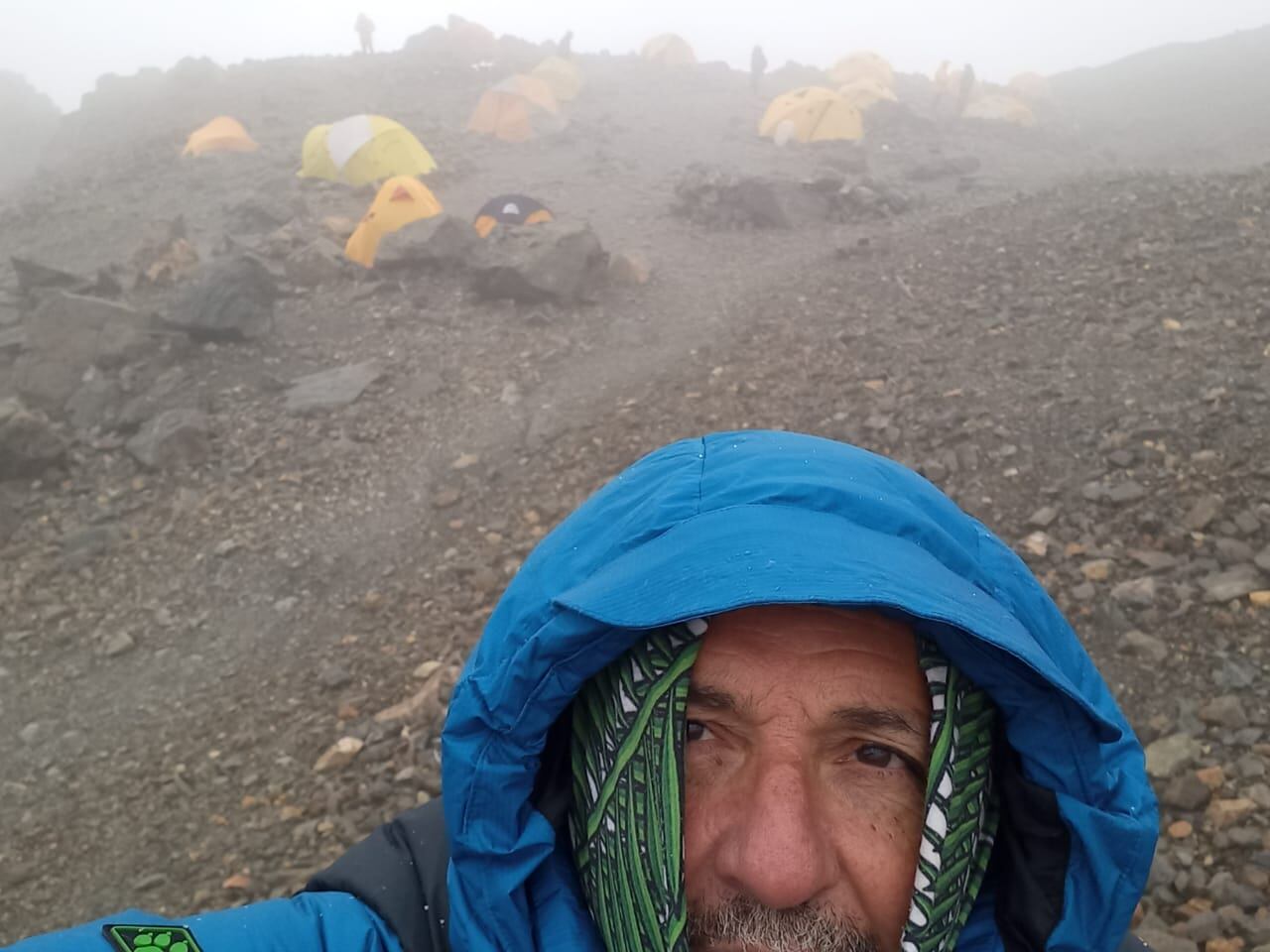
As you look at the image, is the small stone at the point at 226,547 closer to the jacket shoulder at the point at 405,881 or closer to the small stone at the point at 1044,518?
the jacket shoulder at the point at 405,881

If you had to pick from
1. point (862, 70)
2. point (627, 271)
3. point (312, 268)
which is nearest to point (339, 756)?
point (627, 271)

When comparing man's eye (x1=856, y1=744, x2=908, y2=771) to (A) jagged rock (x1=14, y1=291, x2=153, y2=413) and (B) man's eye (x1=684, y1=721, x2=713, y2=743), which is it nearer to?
(B) man's eye (x1=684, y1=721, x2=713, y2=743)

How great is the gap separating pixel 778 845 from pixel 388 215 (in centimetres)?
1241

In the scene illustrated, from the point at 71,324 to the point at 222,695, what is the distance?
19.1 feet

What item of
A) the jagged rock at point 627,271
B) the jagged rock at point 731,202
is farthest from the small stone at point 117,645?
the jagged rock at point 731,202

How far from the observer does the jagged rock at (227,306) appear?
8.73 metres

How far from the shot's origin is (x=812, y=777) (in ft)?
4.70

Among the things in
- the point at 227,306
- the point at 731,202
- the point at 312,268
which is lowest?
the point at 227,306

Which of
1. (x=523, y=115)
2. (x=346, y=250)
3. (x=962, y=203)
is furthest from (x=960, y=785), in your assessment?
(x=523, y=115)

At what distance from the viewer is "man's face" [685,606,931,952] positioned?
1.40 meters

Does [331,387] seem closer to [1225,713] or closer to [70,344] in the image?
[70,344]

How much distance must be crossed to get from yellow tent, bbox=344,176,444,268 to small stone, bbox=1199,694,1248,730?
1039cm

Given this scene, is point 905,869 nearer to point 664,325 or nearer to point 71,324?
point 664,325

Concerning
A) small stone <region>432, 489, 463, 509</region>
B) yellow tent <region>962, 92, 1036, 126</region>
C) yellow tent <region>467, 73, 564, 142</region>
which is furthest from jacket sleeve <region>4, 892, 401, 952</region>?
yellow tent <region>962, 92, 1036, 126</region>
